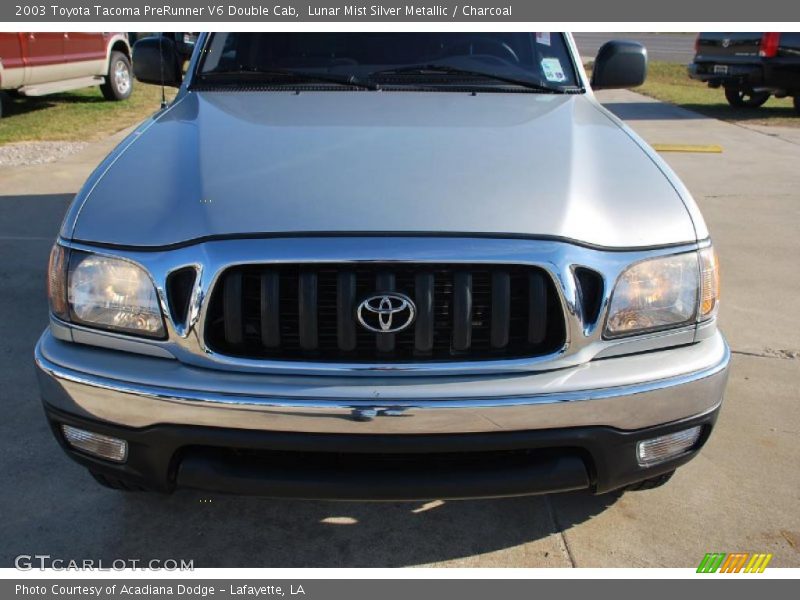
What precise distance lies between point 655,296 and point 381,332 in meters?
0.79

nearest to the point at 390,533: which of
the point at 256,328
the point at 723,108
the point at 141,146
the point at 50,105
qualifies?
the point at 256,328

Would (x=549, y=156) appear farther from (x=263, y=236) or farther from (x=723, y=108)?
(x=723, y=108)

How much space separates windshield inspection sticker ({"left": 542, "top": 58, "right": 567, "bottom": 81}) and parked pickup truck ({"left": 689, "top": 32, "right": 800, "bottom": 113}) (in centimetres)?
1065

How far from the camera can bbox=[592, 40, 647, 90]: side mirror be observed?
12.2 ft

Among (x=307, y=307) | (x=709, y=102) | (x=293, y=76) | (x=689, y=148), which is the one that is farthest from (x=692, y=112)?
(x=307, y=307)

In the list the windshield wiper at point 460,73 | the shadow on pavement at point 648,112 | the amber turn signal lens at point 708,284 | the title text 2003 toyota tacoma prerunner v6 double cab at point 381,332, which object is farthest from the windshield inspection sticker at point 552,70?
the shadow on pavement at point 648,112

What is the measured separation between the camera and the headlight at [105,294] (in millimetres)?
2080

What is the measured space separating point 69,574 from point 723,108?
47.0 ft

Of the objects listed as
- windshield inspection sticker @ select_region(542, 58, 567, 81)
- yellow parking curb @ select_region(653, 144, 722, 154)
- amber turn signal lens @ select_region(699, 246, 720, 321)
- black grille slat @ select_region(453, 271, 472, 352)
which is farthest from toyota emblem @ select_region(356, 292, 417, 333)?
yellow parking curb @ select_region(653, 144, 722, 154)

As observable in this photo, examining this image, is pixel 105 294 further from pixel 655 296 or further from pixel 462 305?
pixel 655 296

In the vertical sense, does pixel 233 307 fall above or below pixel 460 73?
below

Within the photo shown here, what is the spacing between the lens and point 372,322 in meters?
2.02

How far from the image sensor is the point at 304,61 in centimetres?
334

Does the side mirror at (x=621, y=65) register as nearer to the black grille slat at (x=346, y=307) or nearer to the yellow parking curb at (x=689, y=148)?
the black grille slat at (x=346, y=307)
